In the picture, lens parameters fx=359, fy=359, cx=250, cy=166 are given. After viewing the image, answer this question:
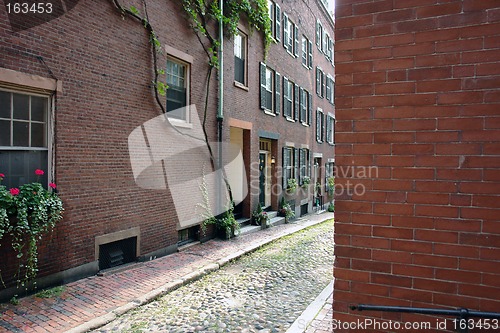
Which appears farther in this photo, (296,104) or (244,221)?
(296,104)

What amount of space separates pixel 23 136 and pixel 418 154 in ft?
19.9

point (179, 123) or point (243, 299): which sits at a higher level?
point (179, 123)

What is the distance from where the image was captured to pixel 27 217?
5.55 m

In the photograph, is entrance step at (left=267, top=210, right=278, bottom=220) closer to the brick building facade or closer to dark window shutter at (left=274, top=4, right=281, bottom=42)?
the brick building facade

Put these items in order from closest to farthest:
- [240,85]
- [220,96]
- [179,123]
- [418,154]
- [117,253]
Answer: [418,154] → [117,253] → [179,123] → [220,96] → [240,85]

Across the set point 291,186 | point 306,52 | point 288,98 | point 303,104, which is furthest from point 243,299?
point 306,52

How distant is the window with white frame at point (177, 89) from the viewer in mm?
9195

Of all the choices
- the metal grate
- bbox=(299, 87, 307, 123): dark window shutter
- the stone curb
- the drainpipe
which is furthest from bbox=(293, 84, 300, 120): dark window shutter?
the metal grate

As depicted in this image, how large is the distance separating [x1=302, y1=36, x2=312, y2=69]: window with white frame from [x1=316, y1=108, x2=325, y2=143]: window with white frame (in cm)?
311

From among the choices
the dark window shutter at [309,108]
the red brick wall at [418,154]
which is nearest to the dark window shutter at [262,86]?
the dark window shutter at [309,108]

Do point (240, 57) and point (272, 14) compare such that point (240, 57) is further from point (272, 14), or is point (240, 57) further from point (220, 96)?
point (272, 14)

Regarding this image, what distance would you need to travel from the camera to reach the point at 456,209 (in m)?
2.17

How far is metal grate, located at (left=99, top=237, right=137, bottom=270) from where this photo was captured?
7.26m

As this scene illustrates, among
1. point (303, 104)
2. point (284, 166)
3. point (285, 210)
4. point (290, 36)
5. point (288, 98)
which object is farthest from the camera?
point (303, 104)
